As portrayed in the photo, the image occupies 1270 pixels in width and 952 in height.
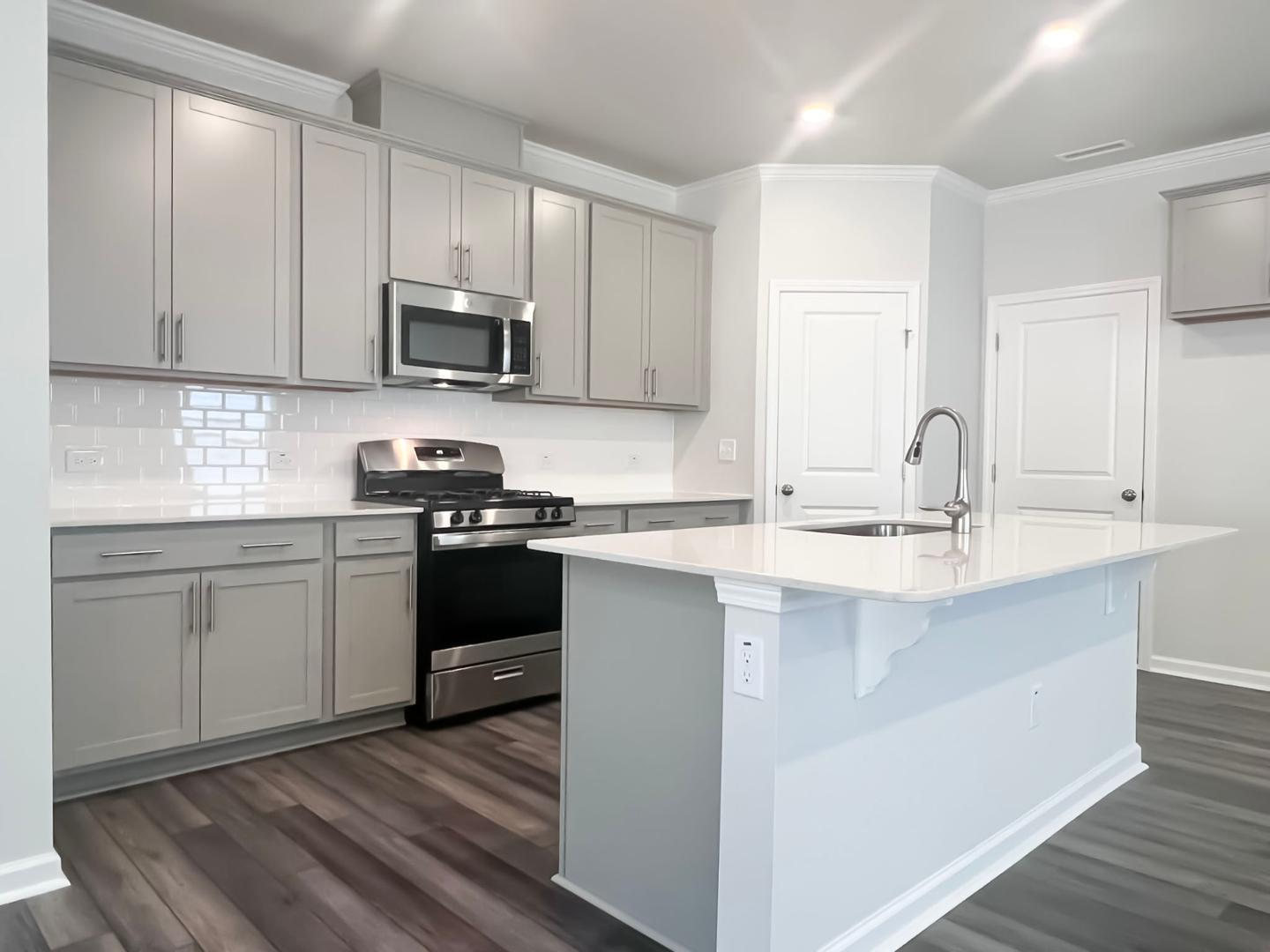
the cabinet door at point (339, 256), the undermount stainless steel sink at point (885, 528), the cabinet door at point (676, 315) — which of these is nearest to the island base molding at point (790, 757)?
the undermount stainless steel sink at point (885, 528)

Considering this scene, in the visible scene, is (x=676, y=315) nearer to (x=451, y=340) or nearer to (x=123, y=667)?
(x=451, y=340)

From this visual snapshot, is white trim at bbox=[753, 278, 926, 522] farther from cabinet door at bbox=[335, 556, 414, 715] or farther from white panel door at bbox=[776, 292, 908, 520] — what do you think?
cabinet door at bbox=[335, 556, 414, 715]

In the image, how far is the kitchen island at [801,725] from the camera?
175 cm

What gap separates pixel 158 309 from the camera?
3.13 metres

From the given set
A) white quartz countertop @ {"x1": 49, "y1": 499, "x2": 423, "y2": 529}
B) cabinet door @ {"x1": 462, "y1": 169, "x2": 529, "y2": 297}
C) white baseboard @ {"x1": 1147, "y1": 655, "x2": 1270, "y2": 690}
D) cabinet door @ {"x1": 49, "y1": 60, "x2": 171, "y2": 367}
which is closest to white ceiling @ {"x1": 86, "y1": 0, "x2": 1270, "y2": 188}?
cabinet door @ {"x1": 462, "y1": 169, "x2": 529, "y2": 297}

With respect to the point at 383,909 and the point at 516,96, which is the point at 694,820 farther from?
the point at 516,96

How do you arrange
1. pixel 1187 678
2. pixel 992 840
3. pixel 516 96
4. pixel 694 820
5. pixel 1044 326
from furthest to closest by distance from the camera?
pixel 1044 326 < pixel 1187 678 < pixel 516 96 < pixel 992 840 < pixel 694 820

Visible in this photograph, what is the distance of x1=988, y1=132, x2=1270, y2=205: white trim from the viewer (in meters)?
4.42

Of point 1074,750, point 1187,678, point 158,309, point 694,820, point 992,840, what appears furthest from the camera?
point 1187,678

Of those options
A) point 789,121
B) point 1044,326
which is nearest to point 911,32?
point 789,121

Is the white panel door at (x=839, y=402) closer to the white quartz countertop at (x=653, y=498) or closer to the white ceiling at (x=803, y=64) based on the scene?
the white quartz countertop at (x=653, y=498)

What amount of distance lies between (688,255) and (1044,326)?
2094mm

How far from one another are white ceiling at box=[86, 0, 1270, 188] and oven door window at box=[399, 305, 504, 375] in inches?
40.2

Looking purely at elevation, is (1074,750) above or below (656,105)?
below
